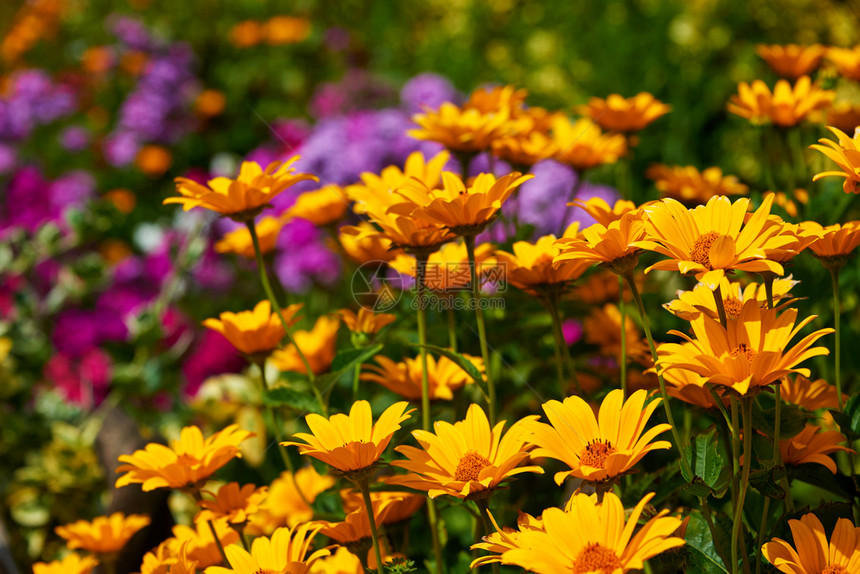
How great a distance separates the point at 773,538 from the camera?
0.70 m

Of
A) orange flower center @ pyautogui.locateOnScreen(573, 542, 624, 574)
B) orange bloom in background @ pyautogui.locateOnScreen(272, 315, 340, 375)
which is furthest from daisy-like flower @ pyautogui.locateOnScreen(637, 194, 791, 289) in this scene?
orange bloom in background @ pyautogui.locateOnScreen(272, 315, 340, 375)

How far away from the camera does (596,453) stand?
0.66 metres

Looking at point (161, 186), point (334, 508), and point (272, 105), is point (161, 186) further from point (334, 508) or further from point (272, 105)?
point (334, 508)

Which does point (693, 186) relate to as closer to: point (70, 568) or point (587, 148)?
point (587, 148)

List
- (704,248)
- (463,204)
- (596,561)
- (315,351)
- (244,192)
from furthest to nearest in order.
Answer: (315,351)
(244,192)
(463,204)
(704,248)
(596,561)

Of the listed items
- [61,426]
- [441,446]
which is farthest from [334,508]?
[61,426]

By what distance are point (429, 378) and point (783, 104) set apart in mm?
669

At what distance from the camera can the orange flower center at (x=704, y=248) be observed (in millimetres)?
663

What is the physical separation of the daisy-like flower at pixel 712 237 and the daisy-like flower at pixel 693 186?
1.49 ft

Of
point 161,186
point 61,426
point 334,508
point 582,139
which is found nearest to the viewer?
point 334,508

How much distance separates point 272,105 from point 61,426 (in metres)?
2.43

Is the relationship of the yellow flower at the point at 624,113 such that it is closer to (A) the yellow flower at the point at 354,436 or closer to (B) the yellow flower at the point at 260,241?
(B) the yellow flower at the point at 260,241

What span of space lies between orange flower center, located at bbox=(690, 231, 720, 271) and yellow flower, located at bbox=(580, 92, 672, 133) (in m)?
0.59

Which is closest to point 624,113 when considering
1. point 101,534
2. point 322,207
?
point 322,207
